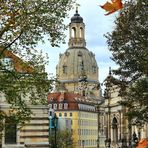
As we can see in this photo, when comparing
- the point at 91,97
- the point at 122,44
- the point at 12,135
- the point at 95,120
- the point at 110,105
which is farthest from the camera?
the point at 91,97

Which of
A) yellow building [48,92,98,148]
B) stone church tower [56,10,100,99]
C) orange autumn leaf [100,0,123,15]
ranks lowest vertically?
orange autumn leaf [100,0,123,15]

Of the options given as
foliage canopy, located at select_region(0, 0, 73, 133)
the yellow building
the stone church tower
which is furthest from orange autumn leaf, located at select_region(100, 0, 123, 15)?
the stone church tower

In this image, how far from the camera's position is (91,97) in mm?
186625

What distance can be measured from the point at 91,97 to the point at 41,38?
549 ft

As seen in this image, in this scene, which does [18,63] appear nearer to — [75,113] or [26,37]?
[26,37]

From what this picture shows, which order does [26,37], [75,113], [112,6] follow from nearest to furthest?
[112,6], [26,37], [75,113]

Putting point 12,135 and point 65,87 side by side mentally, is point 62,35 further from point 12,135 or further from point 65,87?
point 65,87

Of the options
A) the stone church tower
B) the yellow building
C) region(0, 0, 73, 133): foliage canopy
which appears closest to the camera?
region(0, 0, 73, 133): foliage canopy

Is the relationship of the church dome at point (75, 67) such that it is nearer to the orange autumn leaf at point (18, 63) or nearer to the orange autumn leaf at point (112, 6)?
the orange autumn leaf at point (18, 63)

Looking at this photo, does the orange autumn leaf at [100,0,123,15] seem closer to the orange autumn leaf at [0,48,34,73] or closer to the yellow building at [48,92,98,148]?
the orange autumn leaf at [0,48,34,73]

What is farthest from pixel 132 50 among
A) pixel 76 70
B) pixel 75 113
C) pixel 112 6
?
pixel 76 70

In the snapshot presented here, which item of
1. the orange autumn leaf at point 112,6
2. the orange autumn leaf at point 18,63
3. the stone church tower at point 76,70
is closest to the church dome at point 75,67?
the stone church tower at point 76,70

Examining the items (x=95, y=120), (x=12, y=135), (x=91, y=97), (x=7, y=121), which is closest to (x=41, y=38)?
(x=7, y=121)

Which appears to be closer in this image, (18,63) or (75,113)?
(18,63)
